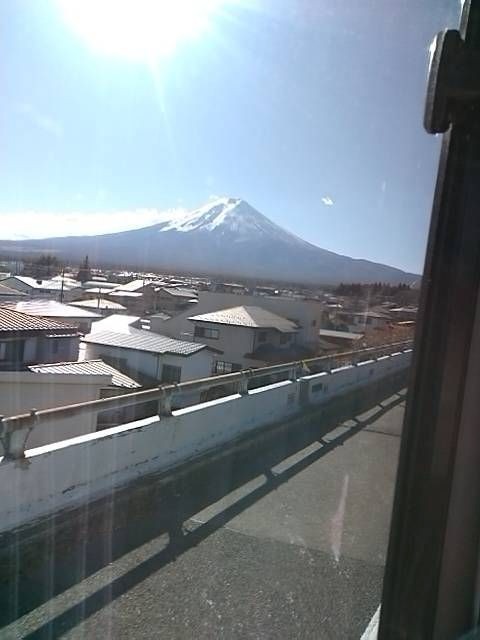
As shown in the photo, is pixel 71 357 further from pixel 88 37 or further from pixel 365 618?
pixel 365 618

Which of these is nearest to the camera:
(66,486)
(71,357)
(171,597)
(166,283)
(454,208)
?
(454,208)

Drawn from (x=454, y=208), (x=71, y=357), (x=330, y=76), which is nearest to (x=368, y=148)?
(x=330, y=76)

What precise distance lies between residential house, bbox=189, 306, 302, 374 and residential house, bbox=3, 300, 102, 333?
0.92 ft

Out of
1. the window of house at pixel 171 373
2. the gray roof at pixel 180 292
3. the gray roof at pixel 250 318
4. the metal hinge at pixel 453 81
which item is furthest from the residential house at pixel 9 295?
the metal hinge at pixel 453 81

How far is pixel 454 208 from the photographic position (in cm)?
60

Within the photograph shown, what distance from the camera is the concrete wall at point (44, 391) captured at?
1488 millimetres

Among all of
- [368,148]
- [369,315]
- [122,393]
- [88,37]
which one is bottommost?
[122,393]

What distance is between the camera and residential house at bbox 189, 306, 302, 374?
1399mm

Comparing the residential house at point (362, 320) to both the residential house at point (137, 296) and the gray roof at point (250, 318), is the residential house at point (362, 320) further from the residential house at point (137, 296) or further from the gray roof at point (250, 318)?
the residential house at point (137, 296)

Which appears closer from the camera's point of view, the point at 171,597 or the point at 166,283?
the point at 166,283

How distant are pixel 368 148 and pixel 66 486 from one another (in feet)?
5.73

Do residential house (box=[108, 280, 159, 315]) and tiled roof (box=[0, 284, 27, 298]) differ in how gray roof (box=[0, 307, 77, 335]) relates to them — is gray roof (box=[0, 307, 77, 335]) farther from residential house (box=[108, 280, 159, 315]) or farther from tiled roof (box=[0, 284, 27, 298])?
residential house (box=[108, 280, 159, 315])

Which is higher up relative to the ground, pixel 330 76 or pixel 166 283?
pixel 330 76

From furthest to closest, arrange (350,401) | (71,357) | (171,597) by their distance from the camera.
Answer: (350,401)
(71,357)
(171,597)
